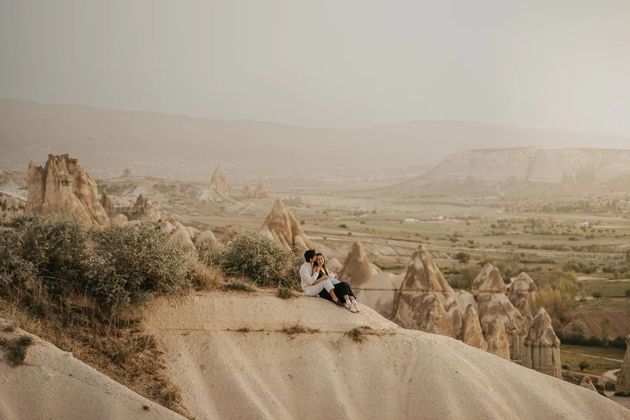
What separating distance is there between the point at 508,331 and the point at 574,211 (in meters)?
82.1

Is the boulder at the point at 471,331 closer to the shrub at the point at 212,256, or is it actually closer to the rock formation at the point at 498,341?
the rock formation at the point at 498,341

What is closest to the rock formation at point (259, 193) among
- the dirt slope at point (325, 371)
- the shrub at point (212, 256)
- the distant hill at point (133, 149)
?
the distant hill at point (133, 149)

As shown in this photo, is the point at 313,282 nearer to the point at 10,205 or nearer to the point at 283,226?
the point at 283,226

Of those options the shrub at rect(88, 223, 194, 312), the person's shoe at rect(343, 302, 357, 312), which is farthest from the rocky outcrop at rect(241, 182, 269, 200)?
the shrub at rect(88, 223, 194, 312)

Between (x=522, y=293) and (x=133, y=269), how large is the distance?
2177cm

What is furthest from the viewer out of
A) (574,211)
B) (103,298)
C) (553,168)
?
(553,168)

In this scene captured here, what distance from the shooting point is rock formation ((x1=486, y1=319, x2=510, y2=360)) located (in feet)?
69.4

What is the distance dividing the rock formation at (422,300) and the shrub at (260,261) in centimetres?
866

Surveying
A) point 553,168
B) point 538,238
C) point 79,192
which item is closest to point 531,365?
point 79,192

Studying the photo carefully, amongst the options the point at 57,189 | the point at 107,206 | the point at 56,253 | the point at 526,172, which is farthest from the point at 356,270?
the point at 526,172

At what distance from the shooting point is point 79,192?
3134cm

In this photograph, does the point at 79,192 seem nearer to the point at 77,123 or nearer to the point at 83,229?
the point at 83,229

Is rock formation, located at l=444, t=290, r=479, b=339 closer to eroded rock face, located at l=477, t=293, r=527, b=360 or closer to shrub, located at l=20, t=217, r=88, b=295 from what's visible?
eroded rock face, located at l=477, t=293, r=527, b=360

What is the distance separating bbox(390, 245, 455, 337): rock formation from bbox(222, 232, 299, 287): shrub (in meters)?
8.66
